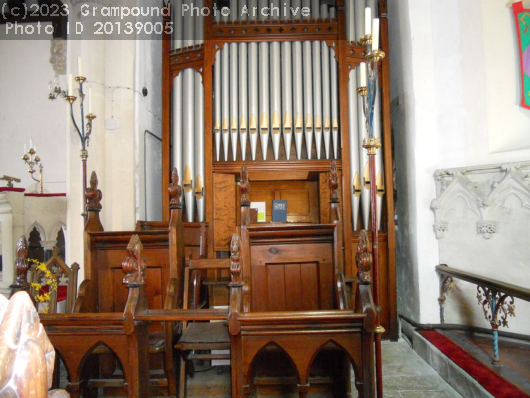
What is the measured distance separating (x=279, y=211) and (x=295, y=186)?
0.48m

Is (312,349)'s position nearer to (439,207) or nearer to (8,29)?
(439,207)

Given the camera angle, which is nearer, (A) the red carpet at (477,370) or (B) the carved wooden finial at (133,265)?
(B) the carved wooden finial at (133,265)

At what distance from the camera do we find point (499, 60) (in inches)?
125

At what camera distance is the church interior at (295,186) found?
7.97ft

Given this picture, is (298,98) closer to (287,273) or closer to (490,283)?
(287,273)

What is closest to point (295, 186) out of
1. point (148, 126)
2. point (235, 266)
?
point (148, 126)

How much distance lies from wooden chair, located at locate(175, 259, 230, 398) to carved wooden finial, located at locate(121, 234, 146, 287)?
56cm

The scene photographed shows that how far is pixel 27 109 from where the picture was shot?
544 cm

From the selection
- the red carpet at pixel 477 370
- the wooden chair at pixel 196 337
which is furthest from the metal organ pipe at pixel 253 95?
the red carpet at pixel 477 370

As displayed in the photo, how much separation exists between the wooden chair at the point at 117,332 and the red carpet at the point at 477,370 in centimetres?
195

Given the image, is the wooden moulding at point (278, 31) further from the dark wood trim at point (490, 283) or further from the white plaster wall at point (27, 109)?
the white plaster wall at point (27, 109)

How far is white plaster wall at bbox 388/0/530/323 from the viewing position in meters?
3.20

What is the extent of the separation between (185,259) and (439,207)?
2.34 m

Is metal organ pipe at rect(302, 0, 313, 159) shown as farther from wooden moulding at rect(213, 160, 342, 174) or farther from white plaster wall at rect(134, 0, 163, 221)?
white plaster wall at rect(134, 0, 163, 221)
